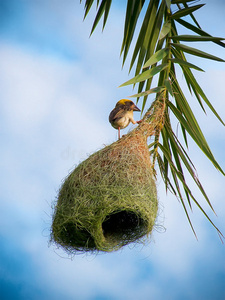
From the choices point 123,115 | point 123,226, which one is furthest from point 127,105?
point 123,226

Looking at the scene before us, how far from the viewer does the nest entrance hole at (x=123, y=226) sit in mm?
3773

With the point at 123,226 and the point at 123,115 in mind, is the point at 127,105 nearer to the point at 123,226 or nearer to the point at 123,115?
the point at 123,115

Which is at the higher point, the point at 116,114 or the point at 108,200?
the point at 116,114

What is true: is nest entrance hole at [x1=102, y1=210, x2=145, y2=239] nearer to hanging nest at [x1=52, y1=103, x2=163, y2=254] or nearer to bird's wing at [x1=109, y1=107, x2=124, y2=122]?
hanging nest at [x1=52, y1=103, x2=163, y2=254]

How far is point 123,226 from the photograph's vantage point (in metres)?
3.83

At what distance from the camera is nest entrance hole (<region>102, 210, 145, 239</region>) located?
3773 millimetres

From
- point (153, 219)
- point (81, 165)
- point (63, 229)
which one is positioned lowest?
point (153, 219)

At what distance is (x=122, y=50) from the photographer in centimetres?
405

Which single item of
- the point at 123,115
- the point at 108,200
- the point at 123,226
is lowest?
the point at 108,200

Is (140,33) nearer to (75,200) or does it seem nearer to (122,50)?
(122,50)

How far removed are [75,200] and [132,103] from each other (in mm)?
1003

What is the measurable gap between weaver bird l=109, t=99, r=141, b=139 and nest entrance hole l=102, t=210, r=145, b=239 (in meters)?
0.63

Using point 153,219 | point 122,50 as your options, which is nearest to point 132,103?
point 122,50

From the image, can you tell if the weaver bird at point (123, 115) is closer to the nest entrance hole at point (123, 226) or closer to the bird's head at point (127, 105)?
the bird's head at point (127, 105)
